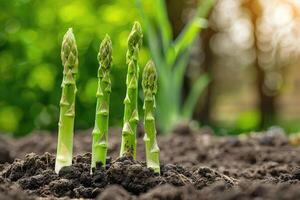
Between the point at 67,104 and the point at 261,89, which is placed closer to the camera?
the point at 67,104

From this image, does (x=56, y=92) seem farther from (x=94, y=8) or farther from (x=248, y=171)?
(x=248, y=171)

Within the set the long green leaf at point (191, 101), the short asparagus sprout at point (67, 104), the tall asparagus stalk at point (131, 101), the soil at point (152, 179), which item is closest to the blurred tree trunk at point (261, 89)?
the long green leaf at point (191, 101)

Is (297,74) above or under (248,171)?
above

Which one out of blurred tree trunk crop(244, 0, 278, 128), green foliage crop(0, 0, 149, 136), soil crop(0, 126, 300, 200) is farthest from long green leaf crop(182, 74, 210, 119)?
blurred tree trunk crop(244, 0, 278, 128)

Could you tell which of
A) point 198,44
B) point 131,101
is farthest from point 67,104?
point 198,44

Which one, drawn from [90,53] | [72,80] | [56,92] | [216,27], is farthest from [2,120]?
[216,27]

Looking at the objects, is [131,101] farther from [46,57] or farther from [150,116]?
[46,57]

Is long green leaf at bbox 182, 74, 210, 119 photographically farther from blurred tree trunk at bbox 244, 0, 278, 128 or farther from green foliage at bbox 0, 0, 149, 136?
blurred tree trunk at bbox 244, 0, 278, 128
